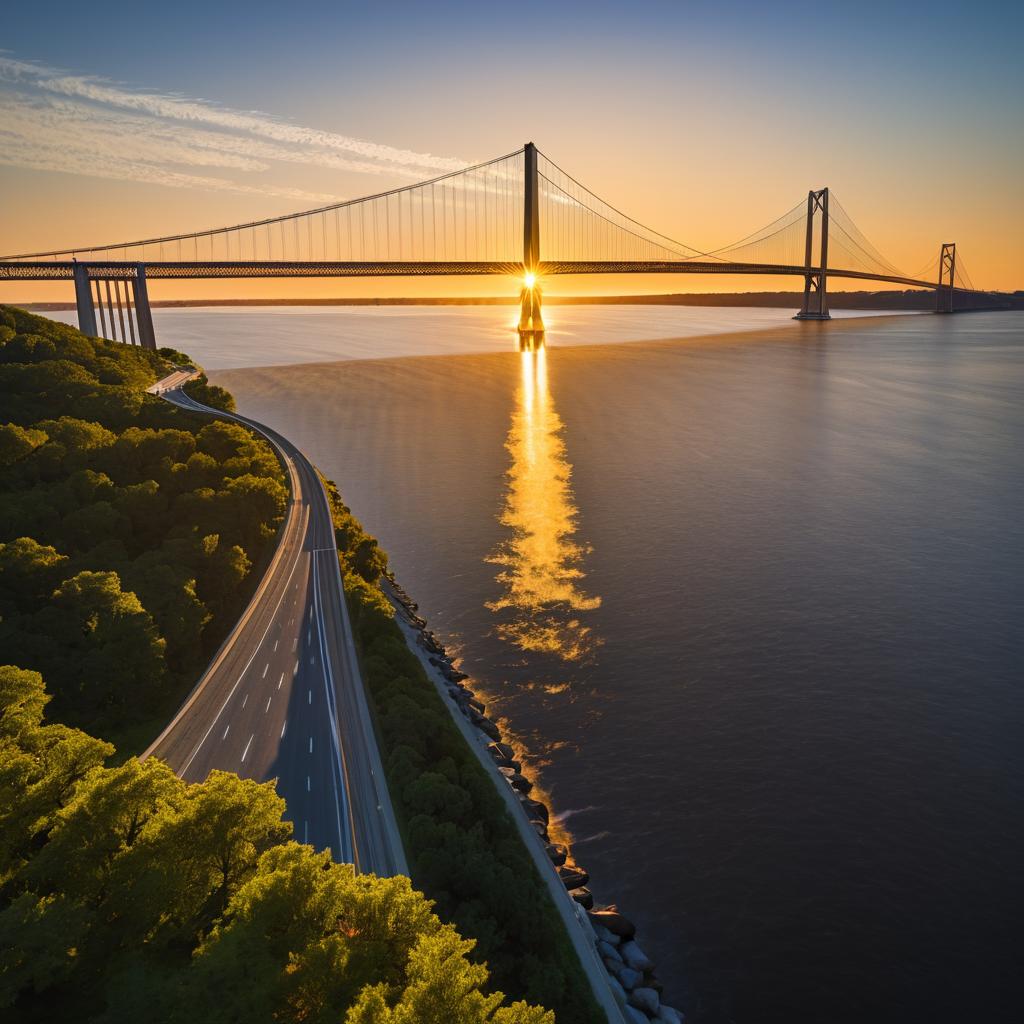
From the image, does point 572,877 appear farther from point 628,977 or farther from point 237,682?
point 237,682

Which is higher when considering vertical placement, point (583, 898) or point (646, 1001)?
point (583, 898)

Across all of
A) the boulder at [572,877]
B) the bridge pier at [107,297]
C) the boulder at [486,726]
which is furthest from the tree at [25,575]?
the bridge pier at [107,297]

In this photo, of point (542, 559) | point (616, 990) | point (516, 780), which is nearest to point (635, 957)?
point (616, 990)

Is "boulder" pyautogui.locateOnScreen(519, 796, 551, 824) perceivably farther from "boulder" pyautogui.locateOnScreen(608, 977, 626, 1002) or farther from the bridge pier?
the bridge pier

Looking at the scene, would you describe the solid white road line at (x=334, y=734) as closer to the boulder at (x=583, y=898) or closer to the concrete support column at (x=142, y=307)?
the boulder at (x=583, y=898)

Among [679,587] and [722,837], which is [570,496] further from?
[722,837]

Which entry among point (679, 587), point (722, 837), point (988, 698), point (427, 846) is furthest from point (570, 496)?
point (427, 846)

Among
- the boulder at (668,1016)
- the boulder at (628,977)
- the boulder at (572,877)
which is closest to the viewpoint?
the boulder at (668,1016)

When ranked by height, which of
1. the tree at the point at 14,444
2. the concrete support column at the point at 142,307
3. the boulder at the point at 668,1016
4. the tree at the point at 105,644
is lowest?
the boulder at the point at 668,1016
